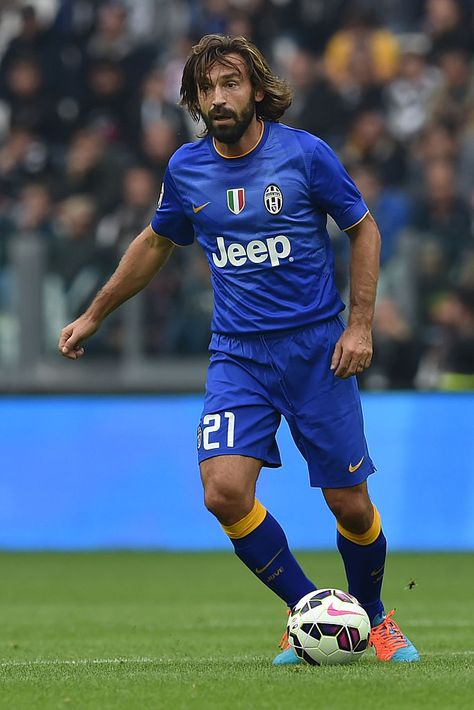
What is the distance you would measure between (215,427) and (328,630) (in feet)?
2.87

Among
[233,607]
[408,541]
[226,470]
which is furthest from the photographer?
[408,541]

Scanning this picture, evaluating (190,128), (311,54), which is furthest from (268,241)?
(311,54)

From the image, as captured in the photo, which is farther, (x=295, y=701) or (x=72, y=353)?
(x=72, y=353)

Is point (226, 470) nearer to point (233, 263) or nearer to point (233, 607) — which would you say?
point (233, 263)

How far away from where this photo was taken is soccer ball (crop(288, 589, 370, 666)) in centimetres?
530

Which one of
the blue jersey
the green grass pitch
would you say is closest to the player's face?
the blue jersey

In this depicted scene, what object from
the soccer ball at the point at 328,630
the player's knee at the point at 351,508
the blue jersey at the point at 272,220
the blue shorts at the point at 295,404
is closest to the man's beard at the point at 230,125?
the blue jersey at the point at 272,220

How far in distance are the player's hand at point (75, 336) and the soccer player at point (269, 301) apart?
1.89ft

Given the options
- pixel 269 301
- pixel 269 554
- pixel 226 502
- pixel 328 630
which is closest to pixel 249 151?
pixel 269 301

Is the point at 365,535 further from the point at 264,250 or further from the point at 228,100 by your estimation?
the point at 228,100

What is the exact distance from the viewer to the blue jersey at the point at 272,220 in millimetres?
5523

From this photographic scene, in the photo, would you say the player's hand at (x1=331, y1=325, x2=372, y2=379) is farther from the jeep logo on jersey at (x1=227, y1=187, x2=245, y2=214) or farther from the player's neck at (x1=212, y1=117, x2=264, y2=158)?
the player's neck at (x1=212, y1=117, x2=264, y2=158)

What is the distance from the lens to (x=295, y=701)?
4.41 meters

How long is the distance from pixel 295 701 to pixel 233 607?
173 inches
